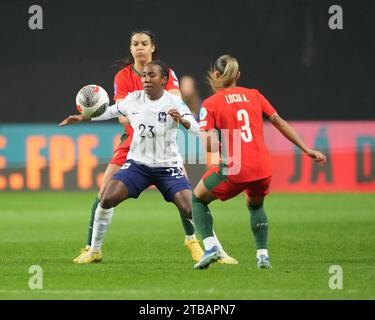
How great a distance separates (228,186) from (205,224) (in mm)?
420

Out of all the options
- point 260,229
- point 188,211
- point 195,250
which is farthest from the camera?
point 195,250

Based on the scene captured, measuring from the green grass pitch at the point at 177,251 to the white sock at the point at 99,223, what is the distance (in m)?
0.24

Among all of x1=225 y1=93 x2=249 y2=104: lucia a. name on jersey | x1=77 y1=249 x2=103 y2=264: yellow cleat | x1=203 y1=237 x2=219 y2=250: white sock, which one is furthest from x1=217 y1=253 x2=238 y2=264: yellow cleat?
x1=225 y1=93 x2=249 y2=104: lucia a. name on jersey

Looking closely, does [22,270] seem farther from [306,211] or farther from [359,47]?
[359,47]

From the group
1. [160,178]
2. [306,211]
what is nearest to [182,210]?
[160,178]

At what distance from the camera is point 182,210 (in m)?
9.81

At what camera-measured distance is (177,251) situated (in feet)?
35.8

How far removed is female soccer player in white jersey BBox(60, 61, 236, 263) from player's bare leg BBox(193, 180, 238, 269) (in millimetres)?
398

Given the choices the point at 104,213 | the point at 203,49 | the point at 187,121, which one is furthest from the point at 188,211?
the point at 203,49

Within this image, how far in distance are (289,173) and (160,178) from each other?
32.5ft

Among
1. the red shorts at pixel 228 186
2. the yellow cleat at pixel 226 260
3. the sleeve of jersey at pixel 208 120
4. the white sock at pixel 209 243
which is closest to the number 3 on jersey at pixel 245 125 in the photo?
the sleeve of jersey at pixel 208 120

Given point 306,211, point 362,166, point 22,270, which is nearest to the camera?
point 22,270

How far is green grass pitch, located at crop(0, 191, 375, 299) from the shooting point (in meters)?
8.01

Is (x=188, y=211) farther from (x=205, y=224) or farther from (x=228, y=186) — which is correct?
(x=228, y=186)
